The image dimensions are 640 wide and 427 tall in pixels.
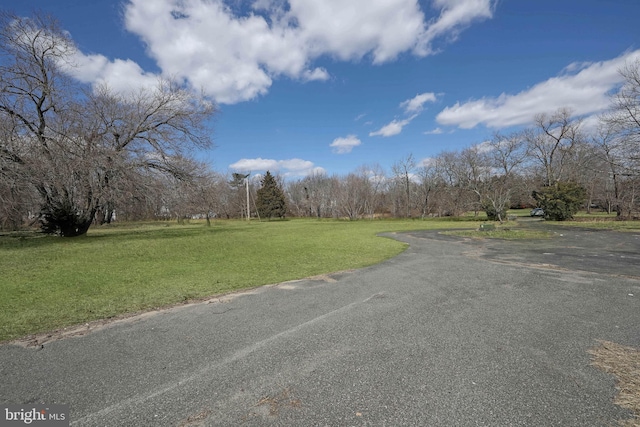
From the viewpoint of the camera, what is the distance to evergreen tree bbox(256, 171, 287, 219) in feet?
200

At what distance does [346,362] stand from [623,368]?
105 inches

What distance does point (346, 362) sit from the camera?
3082 millimetres

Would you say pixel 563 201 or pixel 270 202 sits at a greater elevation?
pixel 270 202

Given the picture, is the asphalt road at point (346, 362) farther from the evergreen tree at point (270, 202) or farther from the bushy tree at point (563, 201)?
the evergreen tree at point (270, 202)

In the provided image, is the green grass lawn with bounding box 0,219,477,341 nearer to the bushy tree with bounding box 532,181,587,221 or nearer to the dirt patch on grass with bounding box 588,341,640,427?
the dirt patch on grass with bounding box 588,341,640,427

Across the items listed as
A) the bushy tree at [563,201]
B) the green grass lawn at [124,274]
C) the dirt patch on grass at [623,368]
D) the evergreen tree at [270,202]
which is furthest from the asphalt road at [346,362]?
the evergreen tree at [270,202]

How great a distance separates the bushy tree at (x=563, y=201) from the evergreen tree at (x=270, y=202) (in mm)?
44407

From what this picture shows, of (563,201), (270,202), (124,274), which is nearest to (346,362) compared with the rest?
(124,274)

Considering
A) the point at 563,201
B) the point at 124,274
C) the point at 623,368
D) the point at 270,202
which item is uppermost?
the point at 270,202

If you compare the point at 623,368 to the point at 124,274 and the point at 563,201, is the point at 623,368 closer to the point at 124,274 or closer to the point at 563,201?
the point at 124,274

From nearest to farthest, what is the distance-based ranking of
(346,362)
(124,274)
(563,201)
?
(346,362) → (124,274) → (563,201)

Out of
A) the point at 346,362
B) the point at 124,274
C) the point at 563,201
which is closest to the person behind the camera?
the point at 346,362

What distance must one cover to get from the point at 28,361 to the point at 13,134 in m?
15.3

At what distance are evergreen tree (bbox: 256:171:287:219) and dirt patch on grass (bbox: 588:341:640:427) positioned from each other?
5881cm
